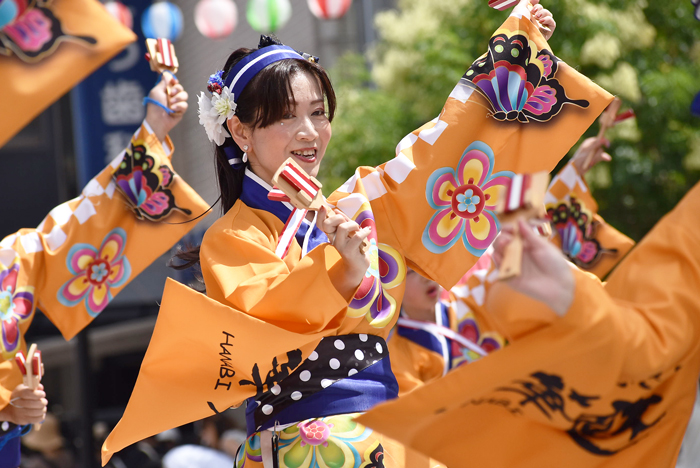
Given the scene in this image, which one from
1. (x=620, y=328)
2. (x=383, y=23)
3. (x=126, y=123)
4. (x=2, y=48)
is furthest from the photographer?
(x=383, y=23)

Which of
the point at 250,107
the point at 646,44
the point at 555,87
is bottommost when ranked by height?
the point at 646,44

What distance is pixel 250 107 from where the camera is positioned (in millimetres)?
2281

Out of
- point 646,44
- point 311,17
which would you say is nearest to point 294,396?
point 646,44

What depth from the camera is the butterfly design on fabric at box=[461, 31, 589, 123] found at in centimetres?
240

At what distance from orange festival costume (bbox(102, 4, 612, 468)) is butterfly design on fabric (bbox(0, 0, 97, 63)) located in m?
1.35

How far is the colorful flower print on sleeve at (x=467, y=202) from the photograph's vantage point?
236cm

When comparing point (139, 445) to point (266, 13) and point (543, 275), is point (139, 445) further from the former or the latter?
point (543, 275)

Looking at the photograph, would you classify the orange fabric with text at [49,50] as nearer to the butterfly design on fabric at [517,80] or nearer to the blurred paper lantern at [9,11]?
the blurred paper lantern at [9,11]

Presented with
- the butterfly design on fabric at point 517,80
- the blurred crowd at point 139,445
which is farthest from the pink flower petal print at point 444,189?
the blurred crowd at point 139,445

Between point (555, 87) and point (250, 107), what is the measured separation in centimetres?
88

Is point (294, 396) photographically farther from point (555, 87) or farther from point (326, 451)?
point (555, 87)

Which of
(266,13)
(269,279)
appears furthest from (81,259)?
(266,13)

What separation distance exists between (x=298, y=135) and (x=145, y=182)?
50.6 inches

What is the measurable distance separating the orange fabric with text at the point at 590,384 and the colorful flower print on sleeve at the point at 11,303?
1985mm
